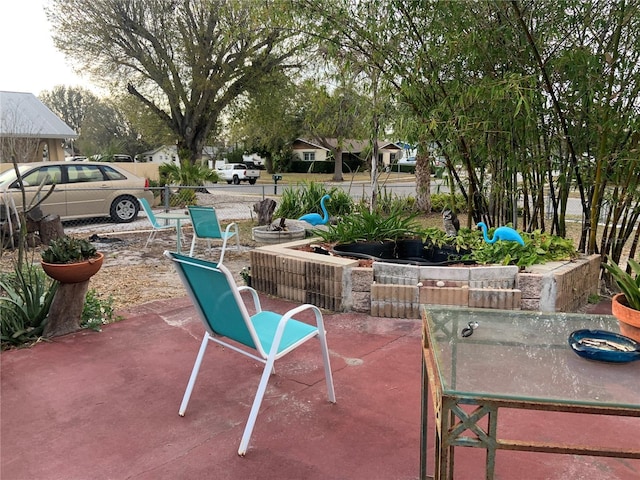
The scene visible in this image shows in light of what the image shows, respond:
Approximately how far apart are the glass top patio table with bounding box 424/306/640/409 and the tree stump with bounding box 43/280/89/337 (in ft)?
8.73

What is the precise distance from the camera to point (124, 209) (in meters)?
10.1

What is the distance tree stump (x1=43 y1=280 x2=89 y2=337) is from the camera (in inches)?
139

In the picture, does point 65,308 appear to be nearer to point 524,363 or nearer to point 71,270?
point 71,270

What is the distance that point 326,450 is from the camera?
2.22 meters

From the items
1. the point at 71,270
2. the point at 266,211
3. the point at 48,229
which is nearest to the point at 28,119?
the point at 48,229

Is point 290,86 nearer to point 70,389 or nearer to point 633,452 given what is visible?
point 70,389

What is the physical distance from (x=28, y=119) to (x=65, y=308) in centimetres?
1501

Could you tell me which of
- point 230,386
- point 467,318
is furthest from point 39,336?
point 467,318

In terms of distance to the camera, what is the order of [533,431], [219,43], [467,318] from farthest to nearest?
[219,43] → [533,431] → [467,318]

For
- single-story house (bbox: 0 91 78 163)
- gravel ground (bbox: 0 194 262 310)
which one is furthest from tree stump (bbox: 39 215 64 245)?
single-story house (bbox: 0 91 78 163)

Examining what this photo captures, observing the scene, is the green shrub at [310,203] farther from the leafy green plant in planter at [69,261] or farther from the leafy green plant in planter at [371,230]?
the leafy green plant in planter at [69,261]

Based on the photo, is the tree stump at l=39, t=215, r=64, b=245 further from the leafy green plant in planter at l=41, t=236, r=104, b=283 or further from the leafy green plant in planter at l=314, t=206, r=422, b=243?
the leafy green plant in planter at l=314, t=206, r=422, b=243

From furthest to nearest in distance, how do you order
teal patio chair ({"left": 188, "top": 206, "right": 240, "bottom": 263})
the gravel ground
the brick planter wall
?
teal patio chair ({"left": 188, "top": 206, "right": 240, "bottom": 263}) < the gravel ground < the brick planter wall

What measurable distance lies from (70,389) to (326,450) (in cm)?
158
